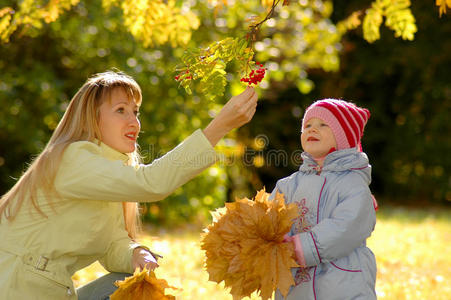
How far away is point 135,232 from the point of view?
3.17m

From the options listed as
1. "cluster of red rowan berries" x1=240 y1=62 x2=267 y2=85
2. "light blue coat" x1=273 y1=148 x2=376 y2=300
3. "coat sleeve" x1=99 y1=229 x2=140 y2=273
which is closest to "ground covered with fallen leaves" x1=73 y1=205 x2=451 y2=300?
"coat sleeve" x1=99 y1=229 x2=140 y2=273

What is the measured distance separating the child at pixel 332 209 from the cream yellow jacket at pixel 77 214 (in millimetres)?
596

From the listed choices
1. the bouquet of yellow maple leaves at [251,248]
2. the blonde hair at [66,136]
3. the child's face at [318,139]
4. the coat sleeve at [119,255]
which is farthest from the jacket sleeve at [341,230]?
the blonde hair at [66,136]

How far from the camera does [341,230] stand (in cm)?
251

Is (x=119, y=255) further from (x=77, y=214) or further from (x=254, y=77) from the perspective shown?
(x=254, y=77)

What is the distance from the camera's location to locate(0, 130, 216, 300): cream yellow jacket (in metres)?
2.44

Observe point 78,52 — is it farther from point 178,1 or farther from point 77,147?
point 77,147

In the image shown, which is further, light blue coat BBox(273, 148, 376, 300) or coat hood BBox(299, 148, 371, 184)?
coat hood BBox(299, 148, 371, 184)

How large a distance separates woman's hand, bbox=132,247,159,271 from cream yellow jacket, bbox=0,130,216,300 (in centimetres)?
3

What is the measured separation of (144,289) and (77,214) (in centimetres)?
56

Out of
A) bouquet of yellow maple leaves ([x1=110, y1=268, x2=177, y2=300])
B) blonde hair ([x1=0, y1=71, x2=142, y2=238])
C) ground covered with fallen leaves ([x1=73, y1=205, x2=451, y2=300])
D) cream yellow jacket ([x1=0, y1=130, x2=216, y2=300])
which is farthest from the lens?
ground covered with fallen leaves ([x1=73, y1=205, x2=451, y2=300])

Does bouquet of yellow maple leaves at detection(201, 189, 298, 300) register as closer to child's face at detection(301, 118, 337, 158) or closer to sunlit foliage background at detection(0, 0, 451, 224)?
child's face at detection(301, 118, 337, 158)

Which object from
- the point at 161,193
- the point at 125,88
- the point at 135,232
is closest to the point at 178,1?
the point at 125,88

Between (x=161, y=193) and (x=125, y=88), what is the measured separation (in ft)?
2.44
